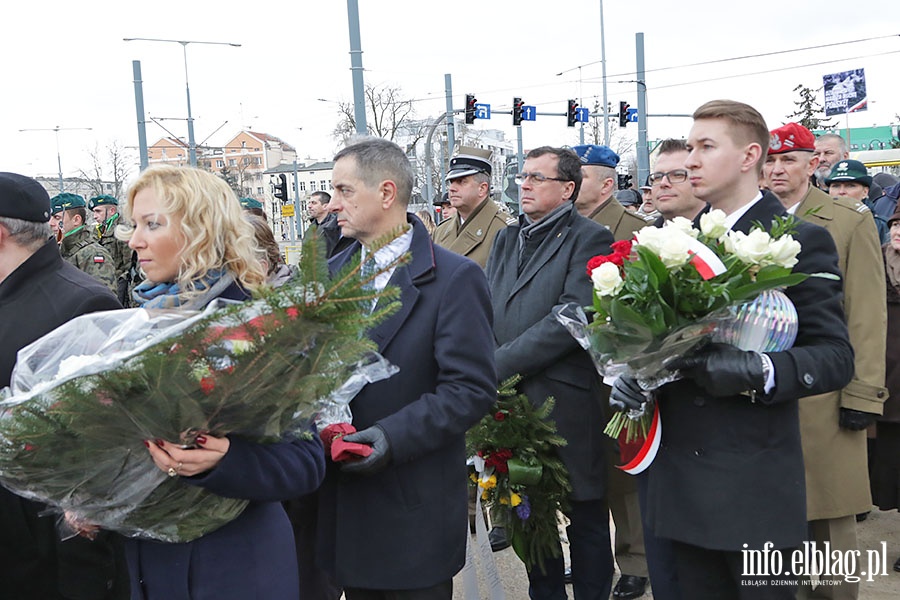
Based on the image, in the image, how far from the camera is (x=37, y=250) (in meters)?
3.13

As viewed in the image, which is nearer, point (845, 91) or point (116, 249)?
point (116, 249)

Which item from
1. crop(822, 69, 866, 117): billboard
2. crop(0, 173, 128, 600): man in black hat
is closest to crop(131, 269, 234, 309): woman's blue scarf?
crop(0, 173, 128, 600): man in black hat

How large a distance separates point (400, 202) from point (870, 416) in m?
2.53

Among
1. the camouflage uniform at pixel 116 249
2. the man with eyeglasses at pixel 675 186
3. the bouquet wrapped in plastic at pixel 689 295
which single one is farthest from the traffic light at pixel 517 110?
the bouquet wrapped in plastic at pixel 689 295

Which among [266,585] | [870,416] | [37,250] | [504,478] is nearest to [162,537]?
[266,585]

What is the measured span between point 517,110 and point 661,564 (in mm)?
26782

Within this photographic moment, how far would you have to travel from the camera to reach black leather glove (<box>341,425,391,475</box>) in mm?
2670

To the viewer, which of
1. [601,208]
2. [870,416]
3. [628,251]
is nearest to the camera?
[628,251]

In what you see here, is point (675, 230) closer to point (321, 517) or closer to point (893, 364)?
point (321, 517)

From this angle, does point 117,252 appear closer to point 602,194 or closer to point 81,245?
point 81,245

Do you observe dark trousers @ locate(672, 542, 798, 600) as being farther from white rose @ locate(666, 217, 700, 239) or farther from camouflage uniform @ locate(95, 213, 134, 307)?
camouflage uniform @ locate(95, 213, 134, 307)

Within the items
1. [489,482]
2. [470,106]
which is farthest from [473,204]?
[470,106]

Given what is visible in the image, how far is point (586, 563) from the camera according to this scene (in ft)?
13.5

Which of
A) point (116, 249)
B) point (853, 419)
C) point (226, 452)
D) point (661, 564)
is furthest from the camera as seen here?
point (116, 249)
